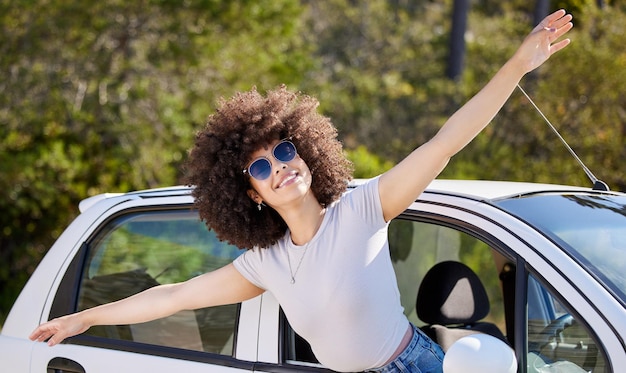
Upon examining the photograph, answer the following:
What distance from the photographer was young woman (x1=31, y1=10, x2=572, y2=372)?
8.92 ft

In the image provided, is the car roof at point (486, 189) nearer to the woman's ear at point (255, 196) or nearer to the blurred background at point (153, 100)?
the woman's ear at point (255, 196)

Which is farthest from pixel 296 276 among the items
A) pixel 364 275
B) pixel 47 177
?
pixel 47 177

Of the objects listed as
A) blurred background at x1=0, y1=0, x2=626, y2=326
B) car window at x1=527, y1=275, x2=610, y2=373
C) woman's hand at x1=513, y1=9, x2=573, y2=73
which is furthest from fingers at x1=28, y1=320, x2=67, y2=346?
blurred background at x1=0, y1=0, x2=626, y2=326

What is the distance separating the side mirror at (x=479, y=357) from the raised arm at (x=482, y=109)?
551 millimetres

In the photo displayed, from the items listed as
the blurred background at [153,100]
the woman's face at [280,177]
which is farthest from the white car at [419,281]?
the blurred background at [153,100]

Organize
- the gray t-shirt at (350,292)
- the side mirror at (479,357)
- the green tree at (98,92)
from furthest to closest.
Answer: the green tree at (98,92)
the gray t-shirt at (350,292)
the side mirror at (479,357)

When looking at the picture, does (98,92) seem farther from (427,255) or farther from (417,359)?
(417,359)

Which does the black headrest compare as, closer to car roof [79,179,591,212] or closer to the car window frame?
car roof [79,179,591,212]

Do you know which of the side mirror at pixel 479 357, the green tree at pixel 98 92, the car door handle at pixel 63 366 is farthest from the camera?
the green tree at pixel 98 92

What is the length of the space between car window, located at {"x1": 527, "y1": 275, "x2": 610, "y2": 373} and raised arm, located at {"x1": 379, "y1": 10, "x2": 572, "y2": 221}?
1.46ft

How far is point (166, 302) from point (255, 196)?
1.56ft

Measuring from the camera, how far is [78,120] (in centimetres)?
948

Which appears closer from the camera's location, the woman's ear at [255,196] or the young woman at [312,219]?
the young woman at [312,219]

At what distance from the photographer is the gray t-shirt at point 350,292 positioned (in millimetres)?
2814
